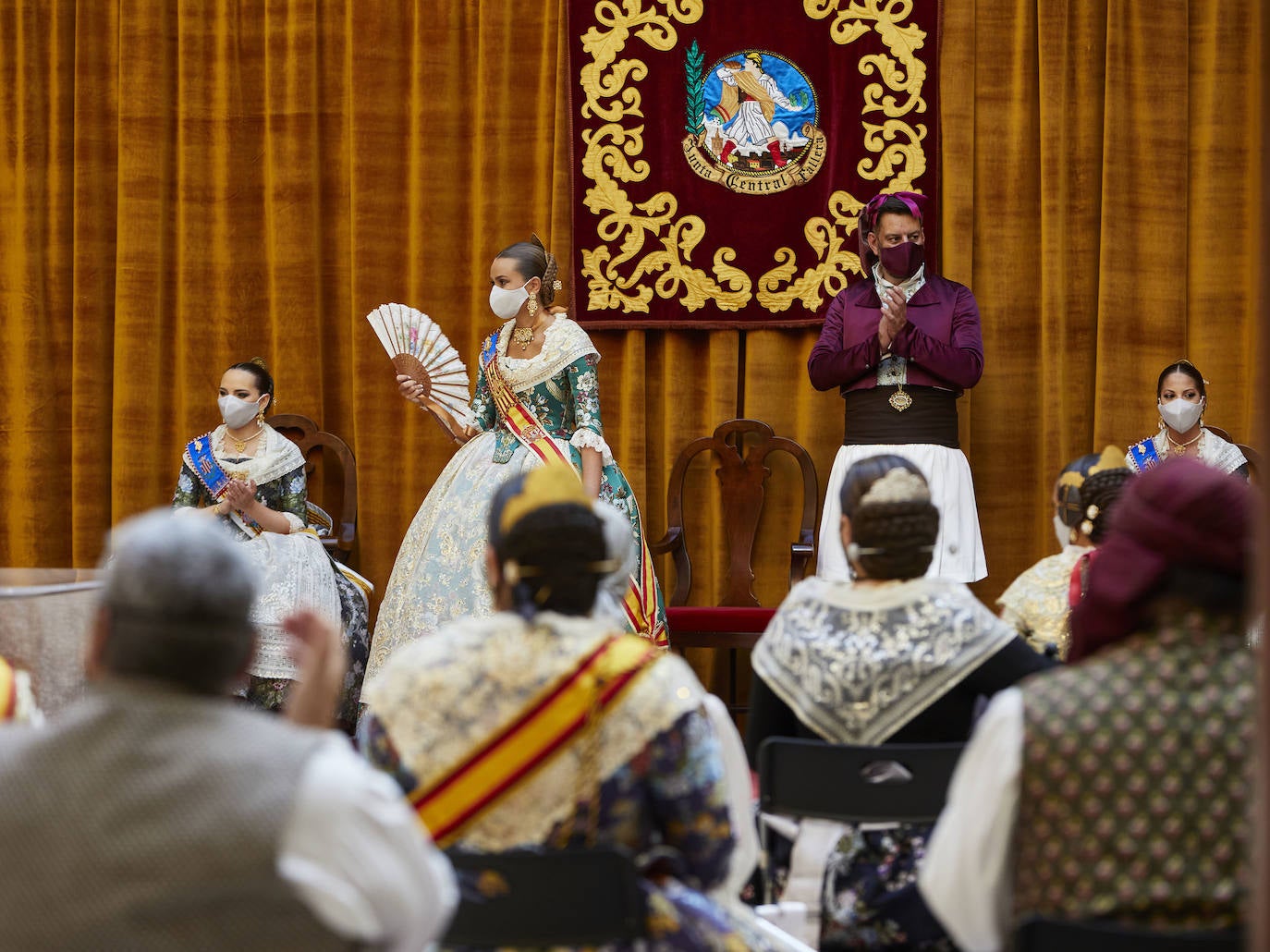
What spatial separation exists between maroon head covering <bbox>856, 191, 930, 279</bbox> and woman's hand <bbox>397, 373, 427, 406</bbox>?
1.49 metres

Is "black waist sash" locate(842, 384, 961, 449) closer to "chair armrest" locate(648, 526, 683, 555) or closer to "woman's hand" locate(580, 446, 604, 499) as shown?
"chair armrest" locate(648, 526, 683, 555)

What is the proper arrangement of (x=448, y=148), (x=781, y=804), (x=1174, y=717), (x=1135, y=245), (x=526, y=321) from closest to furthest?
(x=1174, y=717), (x=781, y=804), (x=526, y=321), (x=1135, y=245), (x=448, y=148)

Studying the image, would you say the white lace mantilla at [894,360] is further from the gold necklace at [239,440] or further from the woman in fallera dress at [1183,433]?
the gold necklace at [239,440]

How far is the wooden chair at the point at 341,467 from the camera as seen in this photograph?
5.08m

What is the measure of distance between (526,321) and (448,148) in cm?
112

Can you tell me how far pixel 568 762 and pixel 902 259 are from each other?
3.27 m

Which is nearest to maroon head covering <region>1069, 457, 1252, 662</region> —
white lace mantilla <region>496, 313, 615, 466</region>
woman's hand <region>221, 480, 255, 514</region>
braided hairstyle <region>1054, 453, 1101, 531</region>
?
braided hairstyle <region>1054, 453, 1101, 531</region>

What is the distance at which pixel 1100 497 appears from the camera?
3.11 m

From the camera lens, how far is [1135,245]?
514cm

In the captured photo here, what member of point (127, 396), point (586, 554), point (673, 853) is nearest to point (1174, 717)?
point (673, 853)

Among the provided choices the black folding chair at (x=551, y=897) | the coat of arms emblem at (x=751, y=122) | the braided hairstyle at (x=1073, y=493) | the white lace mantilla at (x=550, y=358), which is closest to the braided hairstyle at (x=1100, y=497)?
the braided hairstyle at (x=1073, y=493)

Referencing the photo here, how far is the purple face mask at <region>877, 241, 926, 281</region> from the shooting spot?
467cm

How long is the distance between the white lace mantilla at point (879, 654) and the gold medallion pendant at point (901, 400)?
7.87ft

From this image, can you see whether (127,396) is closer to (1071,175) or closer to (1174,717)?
(1071,175)
